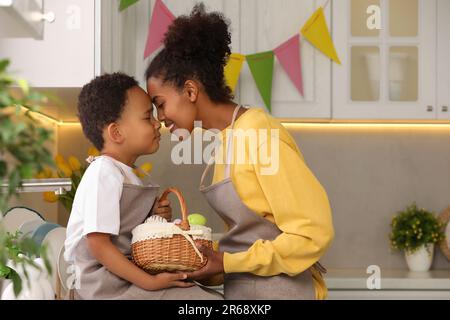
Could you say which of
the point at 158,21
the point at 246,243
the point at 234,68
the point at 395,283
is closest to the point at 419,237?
the point at 395,283

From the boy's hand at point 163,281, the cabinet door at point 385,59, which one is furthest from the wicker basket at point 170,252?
the cabinet door at point 385,59

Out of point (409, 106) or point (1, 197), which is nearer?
point (1, 197)

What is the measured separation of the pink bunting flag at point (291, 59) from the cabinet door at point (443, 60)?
0.54m

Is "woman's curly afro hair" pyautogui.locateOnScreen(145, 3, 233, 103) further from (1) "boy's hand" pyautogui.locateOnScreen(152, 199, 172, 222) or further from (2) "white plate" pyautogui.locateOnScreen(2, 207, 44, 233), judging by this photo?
(2) "white plate" pyautogui.locateOnScreen(2, 207, 44, 233)

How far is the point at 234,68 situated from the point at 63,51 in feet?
3.45

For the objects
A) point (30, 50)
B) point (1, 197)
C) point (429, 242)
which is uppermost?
point (30, 50)

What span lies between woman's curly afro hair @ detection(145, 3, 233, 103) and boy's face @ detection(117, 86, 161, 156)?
0.25ft

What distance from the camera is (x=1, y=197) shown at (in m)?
0.57

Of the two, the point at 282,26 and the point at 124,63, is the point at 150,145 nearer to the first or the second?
the point at 124,63

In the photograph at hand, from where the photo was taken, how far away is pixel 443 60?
2.93 m

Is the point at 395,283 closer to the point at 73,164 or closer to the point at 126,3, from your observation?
the point at 73,164

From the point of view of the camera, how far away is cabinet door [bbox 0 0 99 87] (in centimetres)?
182
